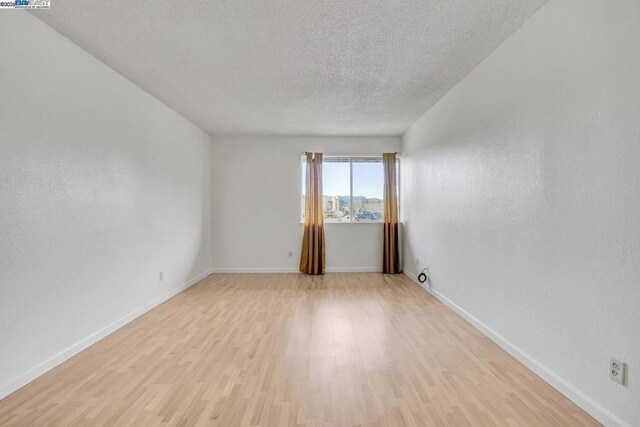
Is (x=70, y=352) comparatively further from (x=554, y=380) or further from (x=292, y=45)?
(x=554, y=380)

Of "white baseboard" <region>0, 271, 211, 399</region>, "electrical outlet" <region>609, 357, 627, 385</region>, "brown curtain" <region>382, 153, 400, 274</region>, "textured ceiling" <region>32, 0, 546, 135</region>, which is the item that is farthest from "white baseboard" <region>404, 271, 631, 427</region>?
"white baseboard" <region>0, 271, 211, 399</region>

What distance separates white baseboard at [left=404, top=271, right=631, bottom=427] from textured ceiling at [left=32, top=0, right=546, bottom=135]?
240 cm

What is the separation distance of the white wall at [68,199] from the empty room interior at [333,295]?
2 cm

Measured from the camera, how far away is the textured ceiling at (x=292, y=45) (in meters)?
2.17

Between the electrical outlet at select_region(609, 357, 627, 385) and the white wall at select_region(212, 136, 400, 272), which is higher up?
the white wall at select_region(212, 136, 400, 272)

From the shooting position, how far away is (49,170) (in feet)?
7.81

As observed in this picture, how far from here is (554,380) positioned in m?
2.07

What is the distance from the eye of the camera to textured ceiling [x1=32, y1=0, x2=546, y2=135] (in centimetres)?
217

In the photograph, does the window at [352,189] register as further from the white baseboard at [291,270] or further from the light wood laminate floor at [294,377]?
the light wood laminate floor at [294,377]

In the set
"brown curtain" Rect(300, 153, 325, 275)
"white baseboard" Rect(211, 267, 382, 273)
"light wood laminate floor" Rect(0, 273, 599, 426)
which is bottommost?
"light wood laminate floor" Rect(0, 273, 599, 426)

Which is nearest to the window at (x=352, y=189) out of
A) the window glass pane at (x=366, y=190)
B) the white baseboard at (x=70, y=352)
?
the window glass pane at (x=366, y=190)

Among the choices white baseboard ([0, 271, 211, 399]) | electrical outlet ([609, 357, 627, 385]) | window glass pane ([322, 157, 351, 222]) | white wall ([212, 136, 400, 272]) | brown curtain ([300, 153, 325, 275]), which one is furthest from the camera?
window glass pane ([322, 157, 351, 222])

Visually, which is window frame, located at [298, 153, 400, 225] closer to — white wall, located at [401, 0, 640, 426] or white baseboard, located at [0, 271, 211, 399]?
white wall, located at [401, 0, 640, 426]

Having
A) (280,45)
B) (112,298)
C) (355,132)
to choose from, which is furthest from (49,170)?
(355,132)
